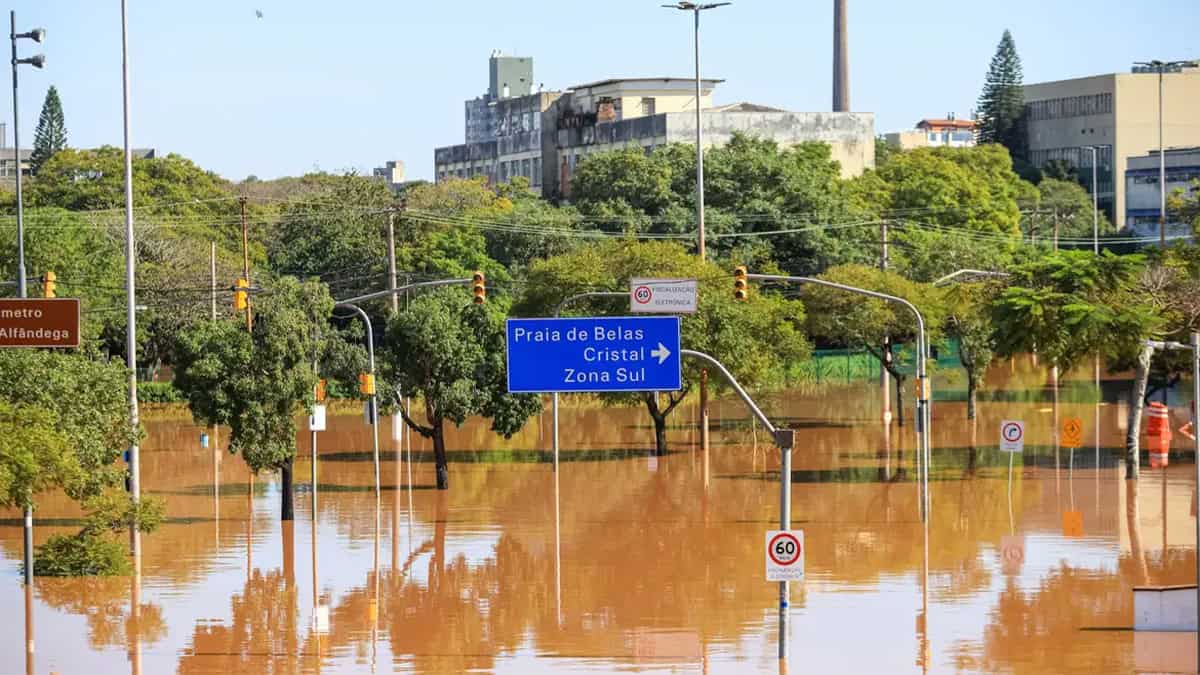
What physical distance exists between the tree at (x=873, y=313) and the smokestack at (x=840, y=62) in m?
64.0

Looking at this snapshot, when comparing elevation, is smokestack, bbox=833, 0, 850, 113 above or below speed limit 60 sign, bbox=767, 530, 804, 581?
above

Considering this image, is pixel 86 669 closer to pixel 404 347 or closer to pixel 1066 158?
pixel 404 347

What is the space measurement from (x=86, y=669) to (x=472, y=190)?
257 ft

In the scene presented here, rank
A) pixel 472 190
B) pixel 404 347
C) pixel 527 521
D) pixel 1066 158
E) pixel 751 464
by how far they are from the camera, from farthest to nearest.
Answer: pixel 1066 158
pixel 472 190
pixel 751 464
pixel 404 347
pixel 527 521

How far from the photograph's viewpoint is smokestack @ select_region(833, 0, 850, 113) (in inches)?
5413

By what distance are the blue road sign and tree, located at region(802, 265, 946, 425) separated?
3781 cm

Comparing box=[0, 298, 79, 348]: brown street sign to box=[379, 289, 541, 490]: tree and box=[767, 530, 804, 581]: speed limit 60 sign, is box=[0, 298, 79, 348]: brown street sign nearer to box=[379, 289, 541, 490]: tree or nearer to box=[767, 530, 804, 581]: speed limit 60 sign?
box=[767, 530, 804, 581]: speed limit 60 sign

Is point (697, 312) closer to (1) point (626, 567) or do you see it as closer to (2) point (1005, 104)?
(1) point (626, 567)

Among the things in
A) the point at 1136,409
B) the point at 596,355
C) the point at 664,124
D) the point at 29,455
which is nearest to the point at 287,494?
the point at 596,355

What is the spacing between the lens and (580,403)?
83.7m

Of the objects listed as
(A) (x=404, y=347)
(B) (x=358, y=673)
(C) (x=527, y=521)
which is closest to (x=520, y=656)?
(B) (x=358, y=673)

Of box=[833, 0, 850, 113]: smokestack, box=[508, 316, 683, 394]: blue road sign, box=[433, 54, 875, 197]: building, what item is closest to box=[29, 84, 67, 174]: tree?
box=[433, 54, 875, 197]: building

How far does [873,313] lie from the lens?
71.7 m

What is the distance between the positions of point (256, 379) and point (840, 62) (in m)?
99.0
